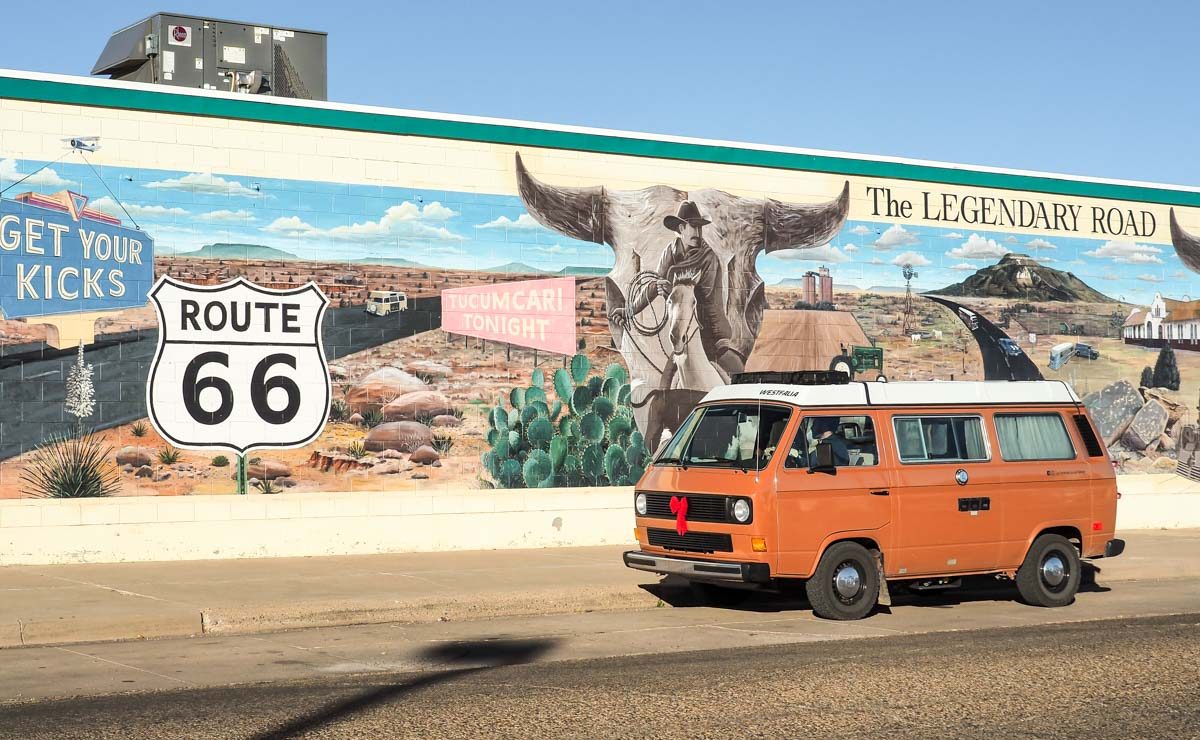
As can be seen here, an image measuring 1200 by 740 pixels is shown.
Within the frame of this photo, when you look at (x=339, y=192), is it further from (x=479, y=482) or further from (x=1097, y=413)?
(x=1097, y=413)

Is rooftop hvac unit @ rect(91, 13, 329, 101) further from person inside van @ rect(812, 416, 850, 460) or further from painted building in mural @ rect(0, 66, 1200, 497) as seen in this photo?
person inside van @ rect(812, 416, 850, 460)

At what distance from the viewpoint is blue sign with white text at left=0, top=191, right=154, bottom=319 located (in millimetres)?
15602

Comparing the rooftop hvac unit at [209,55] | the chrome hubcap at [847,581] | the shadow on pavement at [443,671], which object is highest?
the rooftop hvac unit at [209,55]

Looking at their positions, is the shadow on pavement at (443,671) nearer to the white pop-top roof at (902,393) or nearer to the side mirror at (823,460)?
the side mirror at (823,460)

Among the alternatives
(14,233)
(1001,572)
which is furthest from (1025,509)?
(14,233)

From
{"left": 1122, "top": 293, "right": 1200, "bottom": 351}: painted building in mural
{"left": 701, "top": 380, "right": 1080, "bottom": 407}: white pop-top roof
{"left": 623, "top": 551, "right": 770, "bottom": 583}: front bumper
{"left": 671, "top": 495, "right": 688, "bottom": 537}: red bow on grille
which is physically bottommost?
{"left": 623, "top": 551, "right": 770, "bottom": 583}: front bumper

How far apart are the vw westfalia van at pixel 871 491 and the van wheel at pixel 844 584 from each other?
14mm

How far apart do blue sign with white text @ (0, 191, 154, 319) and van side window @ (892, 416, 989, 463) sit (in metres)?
9.15

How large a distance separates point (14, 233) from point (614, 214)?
26.5 feet

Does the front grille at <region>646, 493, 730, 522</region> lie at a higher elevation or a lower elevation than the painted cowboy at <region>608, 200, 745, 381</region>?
lower

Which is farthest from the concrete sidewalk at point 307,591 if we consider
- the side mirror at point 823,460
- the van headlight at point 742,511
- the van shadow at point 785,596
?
the side mirror at point 823,460

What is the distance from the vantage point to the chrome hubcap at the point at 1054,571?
14.2m

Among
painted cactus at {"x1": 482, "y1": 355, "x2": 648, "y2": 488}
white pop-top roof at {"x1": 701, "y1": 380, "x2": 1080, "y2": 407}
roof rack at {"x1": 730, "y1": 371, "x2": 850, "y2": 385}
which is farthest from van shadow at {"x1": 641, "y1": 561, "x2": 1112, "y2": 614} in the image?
painted cactus at {"x1": 482, "y1": 355, "x2": 648, "y2": 488}

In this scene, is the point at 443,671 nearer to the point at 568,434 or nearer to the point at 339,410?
the point at 339,410
